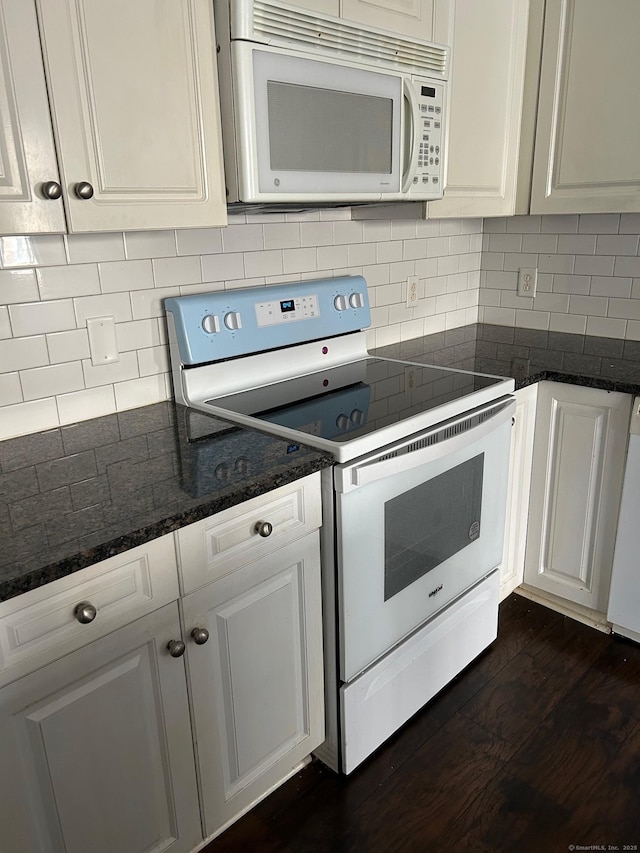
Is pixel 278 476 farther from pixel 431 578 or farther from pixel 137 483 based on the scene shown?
pixel 431 578

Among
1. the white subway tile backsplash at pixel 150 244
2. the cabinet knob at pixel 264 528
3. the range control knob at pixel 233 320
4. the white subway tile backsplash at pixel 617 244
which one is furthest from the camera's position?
the white subway tile backsplash at pixel 617 244

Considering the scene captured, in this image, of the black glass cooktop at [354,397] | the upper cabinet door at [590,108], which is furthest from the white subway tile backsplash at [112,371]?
the upper cabinet door at [590,108]

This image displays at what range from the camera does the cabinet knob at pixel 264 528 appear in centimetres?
133

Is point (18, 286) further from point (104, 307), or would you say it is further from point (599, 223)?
point (599, 223)

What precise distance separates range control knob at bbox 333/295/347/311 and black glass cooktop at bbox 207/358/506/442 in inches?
7.3

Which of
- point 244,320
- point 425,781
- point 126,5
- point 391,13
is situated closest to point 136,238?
point 244,320

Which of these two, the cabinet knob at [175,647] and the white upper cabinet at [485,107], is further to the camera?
the white upper cabinet at [485,107]

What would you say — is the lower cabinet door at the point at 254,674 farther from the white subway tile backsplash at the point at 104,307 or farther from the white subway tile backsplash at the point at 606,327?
the white subway tile backsplash at the point at 606,327

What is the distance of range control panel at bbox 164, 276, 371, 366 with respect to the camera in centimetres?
170

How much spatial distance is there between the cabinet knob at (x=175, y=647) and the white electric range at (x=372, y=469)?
1.33 feet

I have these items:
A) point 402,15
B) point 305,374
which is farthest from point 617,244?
point 305,374

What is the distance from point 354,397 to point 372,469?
385 mm

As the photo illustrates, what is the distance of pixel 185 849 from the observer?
1392 millimetres

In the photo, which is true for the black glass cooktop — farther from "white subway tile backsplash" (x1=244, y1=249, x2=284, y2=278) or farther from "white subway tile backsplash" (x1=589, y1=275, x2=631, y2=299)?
"white subway tile backsplash" (x1=589, y1=275, x2=631, y2=299)
